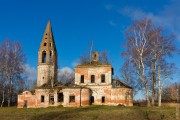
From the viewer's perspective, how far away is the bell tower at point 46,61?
44.8 m

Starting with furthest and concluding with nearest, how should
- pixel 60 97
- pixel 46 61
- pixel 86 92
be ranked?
pixel 46 61, pixel 60 97, pixel 86 92

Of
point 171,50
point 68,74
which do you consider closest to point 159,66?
point 171,50

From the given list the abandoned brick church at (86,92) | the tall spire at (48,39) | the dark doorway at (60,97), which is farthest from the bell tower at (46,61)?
the dark doorway at (60,97)

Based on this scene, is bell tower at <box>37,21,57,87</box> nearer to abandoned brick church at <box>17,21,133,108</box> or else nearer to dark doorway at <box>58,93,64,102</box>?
abandoned brick church at <box>17,21,133,108</box>

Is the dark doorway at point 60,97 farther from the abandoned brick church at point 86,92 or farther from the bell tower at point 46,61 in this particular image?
the bell tower at point 46,61

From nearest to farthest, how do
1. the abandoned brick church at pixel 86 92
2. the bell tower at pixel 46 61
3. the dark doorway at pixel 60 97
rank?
the abandoned brick church at pixel 86 92 < the dark doorway at pixel 60 97 < the bell tower at pixel 46 61

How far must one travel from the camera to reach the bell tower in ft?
147

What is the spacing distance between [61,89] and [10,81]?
1040 cm

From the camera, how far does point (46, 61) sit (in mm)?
45219

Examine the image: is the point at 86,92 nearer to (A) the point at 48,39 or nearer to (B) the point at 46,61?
(B) the point at 46,61

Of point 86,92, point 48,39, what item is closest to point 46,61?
point 48,39

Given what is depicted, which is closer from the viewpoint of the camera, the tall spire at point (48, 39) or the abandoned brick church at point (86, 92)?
the abandoned brick church at point (86, 92)

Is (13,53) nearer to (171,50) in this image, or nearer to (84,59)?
(84,59)

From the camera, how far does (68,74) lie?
64875 mm
